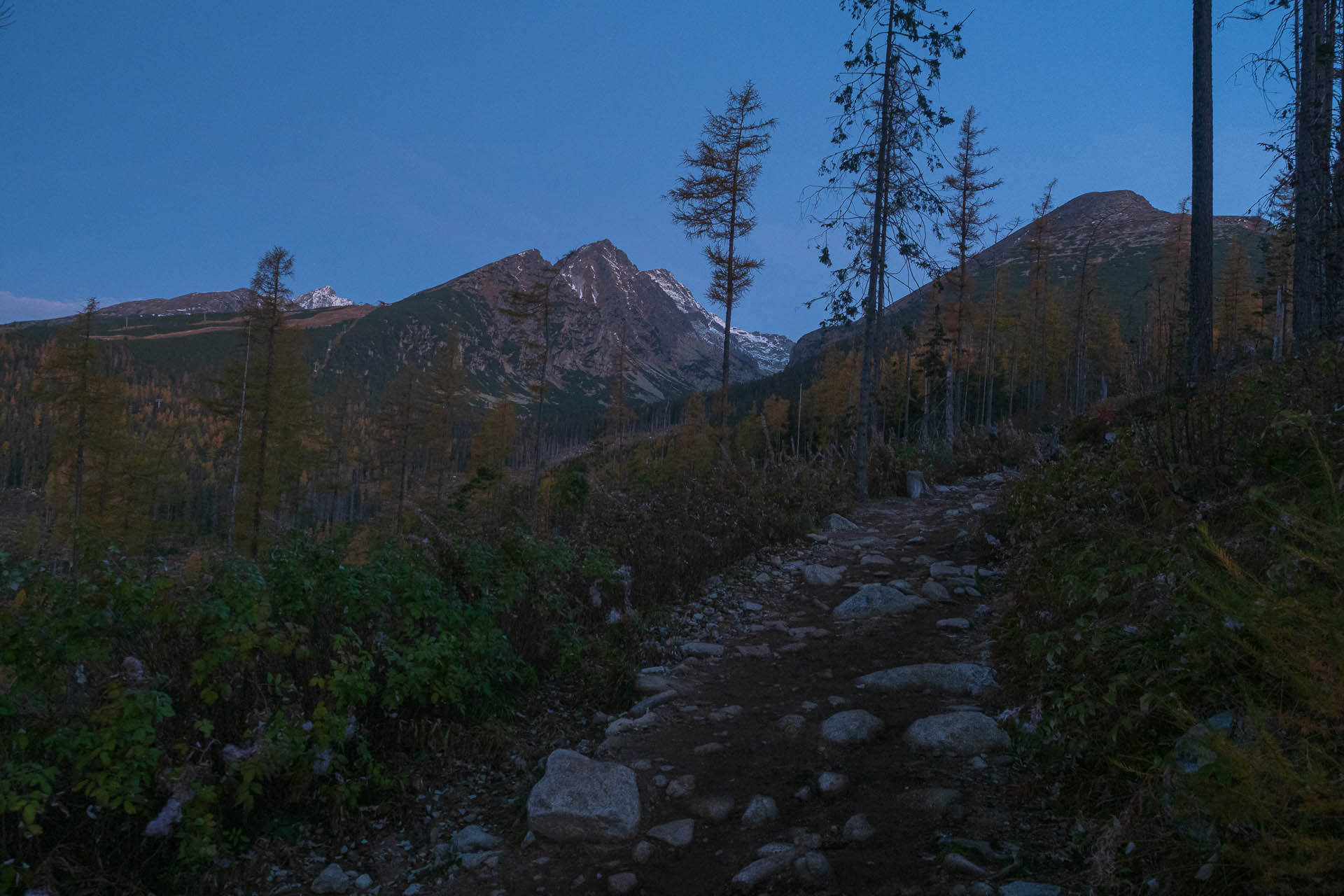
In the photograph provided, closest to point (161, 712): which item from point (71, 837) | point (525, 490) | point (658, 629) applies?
point (71, 837)

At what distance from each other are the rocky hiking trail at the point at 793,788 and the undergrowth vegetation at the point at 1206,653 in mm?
309

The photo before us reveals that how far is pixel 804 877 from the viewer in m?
2.55

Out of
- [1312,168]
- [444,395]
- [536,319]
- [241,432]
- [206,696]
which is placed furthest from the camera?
[444,395]

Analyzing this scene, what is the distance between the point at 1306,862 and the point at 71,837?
13.2 feet

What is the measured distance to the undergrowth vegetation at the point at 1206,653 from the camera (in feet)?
6.11

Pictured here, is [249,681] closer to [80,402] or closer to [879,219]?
[879,219]

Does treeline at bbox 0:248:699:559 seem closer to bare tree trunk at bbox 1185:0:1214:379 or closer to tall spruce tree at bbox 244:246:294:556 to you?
tall spruce tree at bbox 244:246:294:556

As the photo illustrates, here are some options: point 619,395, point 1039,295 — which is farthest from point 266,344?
point 1039,295

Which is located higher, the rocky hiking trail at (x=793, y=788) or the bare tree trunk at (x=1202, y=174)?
the bare tree trunk at (x=1202, y=174)

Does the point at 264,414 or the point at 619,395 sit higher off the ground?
the point at 619,395

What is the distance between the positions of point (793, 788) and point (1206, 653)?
6.04 ft

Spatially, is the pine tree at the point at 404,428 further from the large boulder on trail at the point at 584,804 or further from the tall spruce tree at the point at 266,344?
the large boulder on trail at the point at 584,804

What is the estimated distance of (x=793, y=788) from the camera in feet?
11.0

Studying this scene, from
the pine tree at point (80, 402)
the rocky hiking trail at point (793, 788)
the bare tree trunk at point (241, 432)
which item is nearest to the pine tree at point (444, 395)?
the bare tree trunk at point (241, 432)
